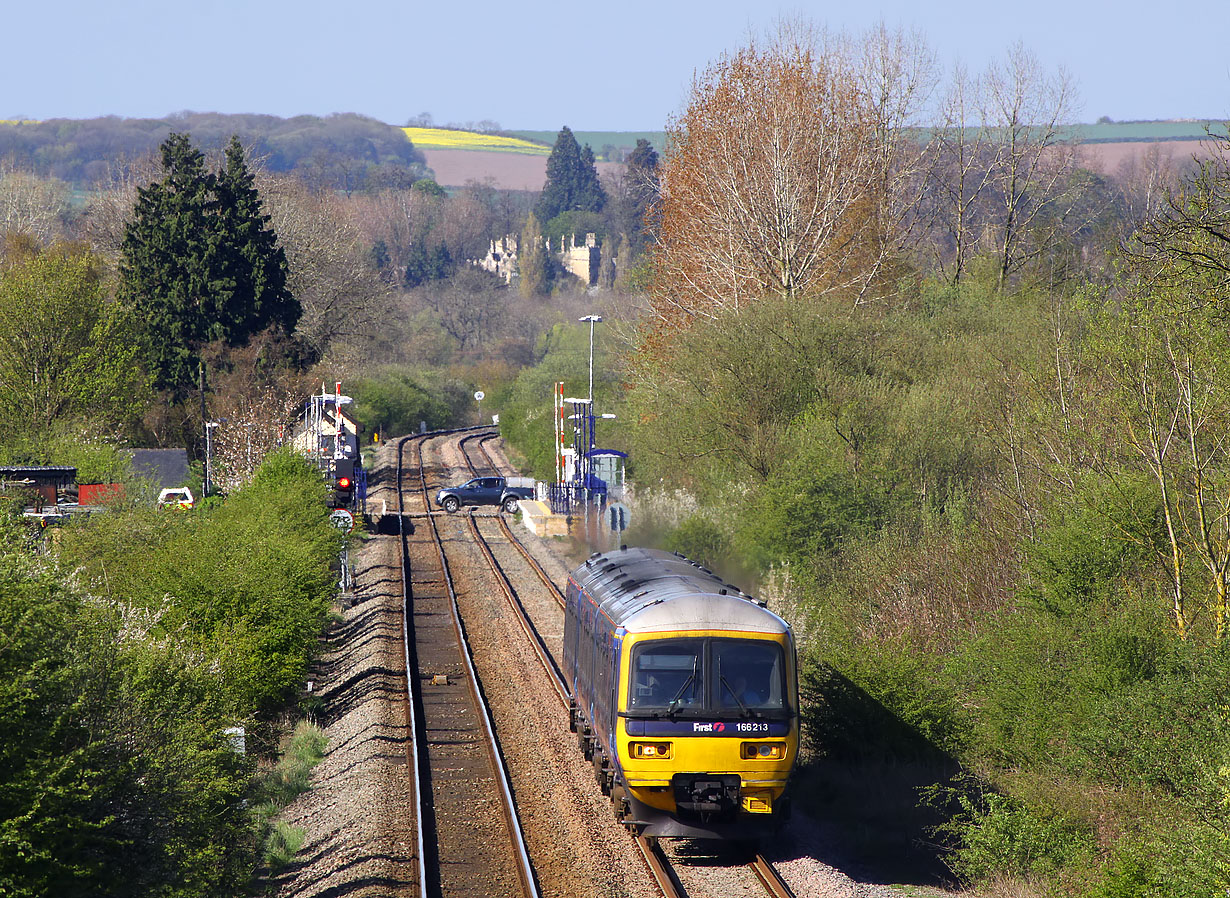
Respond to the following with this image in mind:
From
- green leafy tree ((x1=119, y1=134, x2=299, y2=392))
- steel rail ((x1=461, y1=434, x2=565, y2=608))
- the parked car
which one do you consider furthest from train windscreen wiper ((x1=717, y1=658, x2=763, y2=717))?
green leafy tree ((x1=119, y1=134, x2=299, y2=392))

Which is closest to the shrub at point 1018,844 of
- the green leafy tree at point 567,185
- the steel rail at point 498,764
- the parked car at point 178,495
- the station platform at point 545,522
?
the steel rail at point 498,764

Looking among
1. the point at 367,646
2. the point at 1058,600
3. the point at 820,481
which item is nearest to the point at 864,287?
the point at 820,481

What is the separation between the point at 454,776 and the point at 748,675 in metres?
5.75

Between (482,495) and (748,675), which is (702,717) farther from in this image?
(482,495)

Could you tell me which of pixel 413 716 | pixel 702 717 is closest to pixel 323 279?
pixel 413 716

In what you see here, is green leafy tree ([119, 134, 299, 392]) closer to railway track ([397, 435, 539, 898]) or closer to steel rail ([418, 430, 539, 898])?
steel rail ([418, 430, 539, 898])

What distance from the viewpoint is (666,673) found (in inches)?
523

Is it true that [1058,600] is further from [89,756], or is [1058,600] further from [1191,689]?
[89,756]

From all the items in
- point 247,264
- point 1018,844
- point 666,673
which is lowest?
point 1018,844

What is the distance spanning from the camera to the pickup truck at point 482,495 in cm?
5144

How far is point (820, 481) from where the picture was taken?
26.0 m

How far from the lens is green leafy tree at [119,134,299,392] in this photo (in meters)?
55.2

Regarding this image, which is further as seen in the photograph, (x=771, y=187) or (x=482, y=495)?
(x=482, y=495)

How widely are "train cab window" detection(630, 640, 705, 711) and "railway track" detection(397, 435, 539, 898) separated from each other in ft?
7.47
